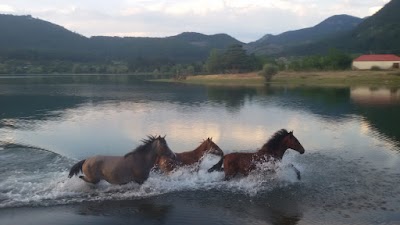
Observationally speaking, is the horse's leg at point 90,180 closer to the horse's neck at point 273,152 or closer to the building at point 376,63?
the horse's neck at point 273,152

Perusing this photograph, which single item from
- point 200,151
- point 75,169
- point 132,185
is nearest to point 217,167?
point 200,151

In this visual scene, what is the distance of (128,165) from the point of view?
1281 centimetres

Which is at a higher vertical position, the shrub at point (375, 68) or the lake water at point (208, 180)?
the lake water at point (208, 180)

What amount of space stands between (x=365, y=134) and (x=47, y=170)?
15946 millimetres

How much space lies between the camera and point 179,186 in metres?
13.6

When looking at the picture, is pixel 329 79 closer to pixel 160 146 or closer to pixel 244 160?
pixel 244 160

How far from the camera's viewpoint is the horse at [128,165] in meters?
12.8

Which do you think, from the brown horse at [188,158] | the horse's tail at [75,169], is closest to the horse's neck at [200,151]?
the brown horse at [188,158]

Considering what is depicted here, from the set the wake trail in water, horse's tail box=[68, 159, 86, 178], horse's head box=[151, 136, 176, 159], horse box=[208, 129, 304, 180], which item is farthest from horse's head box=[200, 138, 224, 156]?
horse's tail box=[68, 159, 86, 178]

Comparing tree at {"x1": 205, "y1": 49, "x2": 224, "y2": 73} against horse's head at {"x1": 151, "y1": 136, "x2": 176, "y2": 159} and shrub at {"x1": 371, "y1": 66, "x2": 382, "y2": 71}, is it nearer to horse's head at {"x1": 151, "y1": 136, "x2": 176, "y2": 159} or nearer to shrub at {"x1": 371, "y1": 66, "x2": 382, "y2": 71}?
shrub at {"x1": 371, "y1": 66, "x2": 382, "y2": 71}

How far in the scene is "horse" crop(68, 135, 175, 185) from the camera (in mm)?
12781

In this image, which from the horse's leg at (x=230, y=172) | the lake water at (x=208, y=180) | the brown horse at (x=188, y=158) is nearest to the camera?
the lake water at (x=208, y=180)

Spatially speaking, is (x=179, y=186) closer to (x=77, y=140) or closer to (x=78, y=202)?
(x=78, y=202)

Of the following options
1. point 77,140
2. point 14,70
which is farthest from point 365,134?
point 14,70
